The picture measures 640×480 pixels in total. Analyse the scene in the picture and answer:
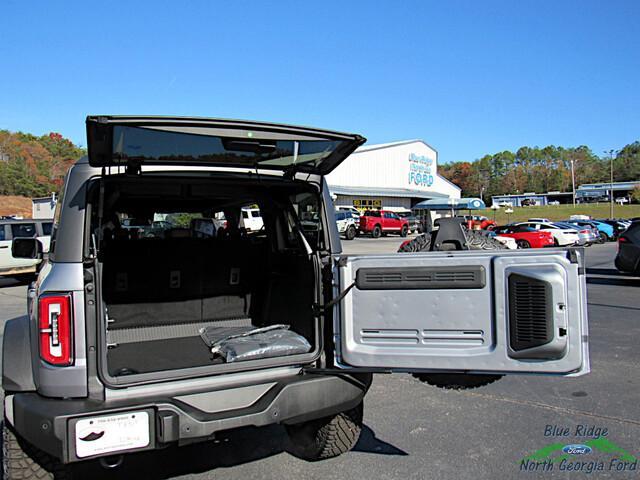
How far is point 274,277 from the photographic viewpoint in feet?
14.4

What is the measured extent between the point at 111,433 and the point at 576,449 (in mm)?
3007

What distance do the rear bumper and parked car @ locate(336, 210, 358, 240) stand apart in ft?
106

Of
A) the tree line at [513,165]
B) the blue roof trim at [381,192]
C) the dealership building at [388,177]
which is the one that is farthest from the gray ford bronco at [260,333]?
the tree line at [513,165]

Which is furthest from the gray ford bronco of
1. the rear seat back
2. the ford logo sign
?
the ford logo sign

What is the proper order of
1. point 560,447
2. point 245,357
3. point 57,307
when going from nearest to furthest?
point 57,307, point 245,357, point 560,447

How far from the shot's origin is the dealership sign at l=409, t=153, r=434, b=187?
54312 mm

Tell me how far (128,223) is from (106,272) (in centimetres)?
50

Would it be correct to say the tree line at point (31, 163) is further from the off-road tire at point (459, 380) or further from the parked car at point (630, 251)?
the off-road tire at point (459, 380)

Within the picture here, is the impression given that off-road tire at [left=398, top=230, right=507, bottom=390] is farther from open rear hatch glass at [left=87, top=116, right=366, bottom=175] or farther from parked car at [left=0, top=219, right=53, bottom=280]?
parked car at [left=0, top=219, right=53, bottom=280]

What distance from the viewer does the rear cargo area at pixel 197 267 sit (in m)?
3.98

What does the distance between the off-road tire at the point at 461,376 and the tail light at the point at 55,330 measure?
1.84 m

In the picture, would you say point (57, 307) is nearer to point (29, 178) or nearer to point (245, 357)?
point (245, 357)

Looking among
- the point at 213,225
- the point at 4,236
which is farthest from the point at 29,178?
the point at 213,225

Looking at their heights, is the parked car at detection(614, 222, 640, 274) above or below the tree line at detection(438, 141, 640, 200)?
below
